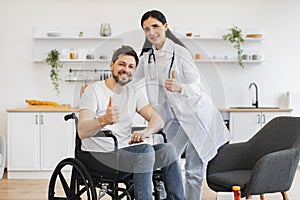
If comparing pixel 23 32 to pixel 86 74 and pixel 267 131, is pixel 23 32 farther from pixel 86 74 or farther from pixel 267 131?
pixel 267 131

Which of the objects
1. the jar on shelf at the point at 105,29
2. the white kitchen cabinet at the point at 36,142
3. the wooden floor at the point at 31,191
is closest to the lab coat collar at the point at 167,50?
the wooden floor at the point at 31,191

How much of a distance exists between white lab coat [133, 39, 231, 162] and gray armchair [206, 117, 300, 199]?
0.20 metres

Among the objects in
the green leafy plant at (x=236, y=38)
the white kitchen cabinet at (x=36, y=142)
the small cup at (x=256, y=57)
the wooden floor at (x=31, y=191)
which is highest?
the green leafy plant at (x=236, y=38)

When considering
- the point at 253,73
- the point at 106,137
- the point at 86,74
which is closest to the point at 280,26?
the point at 253,73

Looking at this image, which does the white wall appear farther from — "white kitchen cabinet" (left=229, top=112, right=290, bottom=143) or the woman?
the woman

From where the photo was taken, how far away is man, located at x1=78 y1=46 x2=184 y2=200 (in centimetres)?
283

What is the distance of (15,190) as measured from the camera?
485cm

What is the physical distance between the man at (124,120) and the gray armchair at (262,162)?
46cm

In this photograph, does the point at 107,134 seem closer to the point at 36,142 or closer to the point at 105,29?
the point at 36,142

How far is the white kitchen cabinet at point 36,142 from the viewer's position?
5438mm

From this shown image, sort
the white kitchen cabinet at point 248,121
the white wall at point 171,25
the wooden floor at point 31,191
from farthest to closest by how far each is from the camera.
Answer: the white wall at point 171,25
the white kitchen cabinet at point 248,121
the wooden floor at point 31,191

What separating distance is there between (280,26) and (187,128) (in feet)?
11.1

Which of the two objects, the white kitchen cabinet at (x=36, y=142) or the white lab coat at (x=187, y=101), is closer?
the white lab coat at (x=187, y=101)

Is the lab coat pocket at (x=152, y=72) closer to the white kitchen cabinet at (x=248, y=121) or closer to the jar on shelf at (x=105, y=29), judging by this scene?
the white kitchen cabinet at (x=248, y=121)
